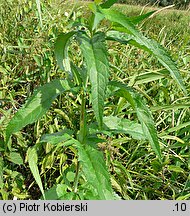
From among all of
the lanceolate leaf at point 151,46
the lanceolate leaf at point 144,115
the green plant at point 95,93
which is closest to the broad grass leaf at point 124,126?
the green plant at point 95,93

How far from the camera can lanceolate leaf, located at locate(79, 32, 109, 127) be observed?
35.4 inches

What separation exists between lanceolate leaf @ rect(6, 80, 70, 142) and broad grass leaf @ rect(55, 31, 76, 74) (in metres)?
0.05

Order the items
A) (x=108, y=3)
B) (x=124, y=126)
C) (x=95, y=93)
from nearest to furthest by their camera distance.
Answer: (x=95, y=93) < (x=108, y=3) < (x=124, y=126)

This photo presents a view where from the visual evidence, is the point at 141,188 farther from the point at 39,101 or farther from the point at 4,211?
the point at 39,101

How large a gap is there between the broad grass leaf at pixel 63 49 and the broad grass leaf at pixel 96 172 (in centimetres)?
24

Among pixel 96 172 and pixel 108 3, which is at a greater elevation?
pixel 108 3

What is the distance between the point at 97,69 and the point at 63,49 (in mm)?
203

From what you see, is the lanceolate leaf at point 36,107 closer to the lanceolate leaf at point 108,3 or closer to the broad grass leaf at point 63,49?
the broad grass leaf at point 63,49

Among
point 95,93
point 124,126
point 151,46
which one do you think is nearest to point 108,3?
point 151,46

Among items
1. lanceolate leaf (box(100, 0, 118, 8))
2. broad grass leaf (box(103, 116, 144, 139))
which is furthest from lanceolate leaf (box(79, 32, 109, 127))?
broad grass leaf (box(103, 116, 144, 139))

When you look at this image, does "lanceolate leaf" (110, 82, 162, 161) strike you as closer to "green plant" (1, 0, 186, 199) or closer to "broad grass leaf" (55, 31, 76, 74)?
"green plant" (1, 0, 186, 199)

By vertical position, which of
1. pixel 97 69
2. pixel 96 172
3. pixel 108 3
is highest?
pixel 108 3

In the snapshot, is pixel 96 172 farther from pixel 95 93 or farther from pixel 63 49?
pixel 63 49

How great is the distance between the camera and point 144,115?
3.48 feet
